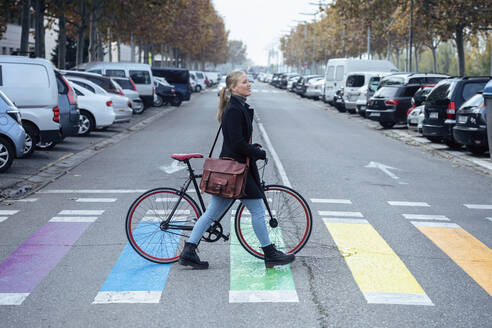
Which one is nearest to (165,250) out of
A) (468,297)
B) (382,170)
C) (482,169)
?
(468,297)

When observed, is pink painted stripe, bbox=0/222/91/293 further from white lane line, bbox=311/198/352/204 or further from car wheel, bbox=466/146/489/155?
car wheel, bbox=466/146/489/155

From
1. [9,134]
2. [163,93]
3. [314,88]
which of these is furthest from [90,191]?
[314,88]

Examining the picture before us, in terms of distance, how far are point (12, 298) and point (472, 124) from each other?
482 inches

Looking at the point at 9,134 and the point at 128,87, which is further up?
the point at 128,87

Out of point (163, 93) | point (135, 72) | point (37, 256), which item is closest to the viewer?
point (37, 256)

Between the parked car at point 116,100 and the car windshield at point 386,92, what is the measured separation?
27.4 ft

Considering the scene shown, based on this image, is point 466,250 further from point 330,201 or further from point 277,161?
point 277,161

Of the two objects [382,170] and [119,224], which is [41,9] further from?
[119,224]

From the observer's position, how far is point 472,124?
51.7ft

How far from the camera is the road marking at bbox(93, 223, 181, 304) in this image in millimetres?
5504

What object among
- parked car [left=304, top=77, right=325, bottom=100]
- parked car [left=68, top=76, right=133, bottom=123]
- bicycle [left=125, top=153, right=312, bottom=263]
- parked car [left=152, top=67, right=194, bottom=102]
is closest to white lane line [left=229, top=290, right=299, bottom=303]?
bicycle [left=125, top=153, right=312, bottom=263]

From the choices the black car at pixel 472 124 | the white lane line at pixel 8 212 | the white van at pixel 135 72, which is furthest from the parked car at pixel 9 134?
the white van at pixel 135 72

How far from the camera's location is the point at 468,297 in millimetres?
5629

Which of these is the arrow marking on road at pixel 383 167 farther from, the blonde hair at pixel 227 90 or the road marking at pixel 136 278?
the blonde hair at pixel 227 90
